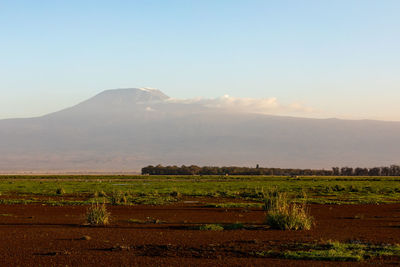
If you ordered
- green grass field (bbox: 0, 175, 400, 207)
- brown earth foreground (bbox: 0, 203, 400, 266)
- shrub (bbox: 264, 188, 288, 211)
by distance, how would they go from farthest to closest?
green grass field (bbox: 0, 175, 400, 207)
shrub (bbox: 264, 188, 288, 211)
brown earth foreground (bbox: 0, 203, 400, 266)

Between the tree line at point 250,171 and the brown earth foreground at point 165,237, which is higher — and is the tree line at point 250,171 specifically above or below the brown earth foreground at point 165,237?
above

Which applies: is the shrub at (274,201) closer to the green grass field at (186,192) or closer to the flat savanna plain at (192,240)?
the green grass field at (186,192)

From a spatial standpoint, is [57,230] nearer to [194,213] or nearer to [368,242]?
[194,213]

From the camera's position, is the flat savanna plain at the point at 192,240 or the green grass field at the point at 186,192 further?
the green grass field at the point at 186,192

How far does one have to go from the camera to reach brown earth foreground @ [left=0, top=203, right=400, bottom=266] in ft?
47.3

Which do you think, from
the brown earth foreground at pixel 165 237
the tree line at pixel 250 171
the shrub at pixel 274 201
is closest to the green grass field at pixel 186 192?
the shrub at pixel 274 201

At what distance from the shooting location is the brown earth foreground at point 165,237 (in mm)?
14414

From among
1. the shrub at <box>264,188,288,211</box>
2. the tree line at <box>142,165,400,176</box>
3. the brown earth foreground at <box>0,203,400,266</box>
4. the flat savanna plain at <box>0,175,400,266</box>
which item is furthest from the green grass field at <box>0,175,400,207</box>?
the tree line at <box>142,165,400,176</box>

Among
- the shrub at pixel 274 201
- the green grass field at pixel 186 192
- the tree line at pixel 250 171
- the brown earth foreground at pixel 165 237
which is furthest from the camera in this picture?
the tree line at pixel 250 171

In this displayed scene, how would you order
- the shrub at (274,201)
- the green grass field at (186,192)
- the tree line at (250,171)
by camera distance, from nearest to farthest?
Result: the shrub at (274,201) < the green grass field at (186,192) < the tree line at (250,171)

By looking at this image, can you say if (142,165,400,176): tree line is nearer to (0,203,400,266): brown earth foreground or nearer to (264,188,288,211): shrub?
(264,188,288,211): shrub

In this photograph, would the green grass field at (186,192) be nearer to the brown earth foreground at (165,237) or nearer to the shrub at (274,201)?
the shrub at (274,201)

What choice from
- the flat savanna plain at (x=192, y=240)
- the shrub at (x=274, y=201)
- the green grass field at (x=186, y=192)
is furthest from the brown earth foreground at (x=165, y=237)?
the green grass field at (x=186, y=192)

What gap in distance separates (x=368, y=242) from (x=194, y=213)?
40.7 feet
